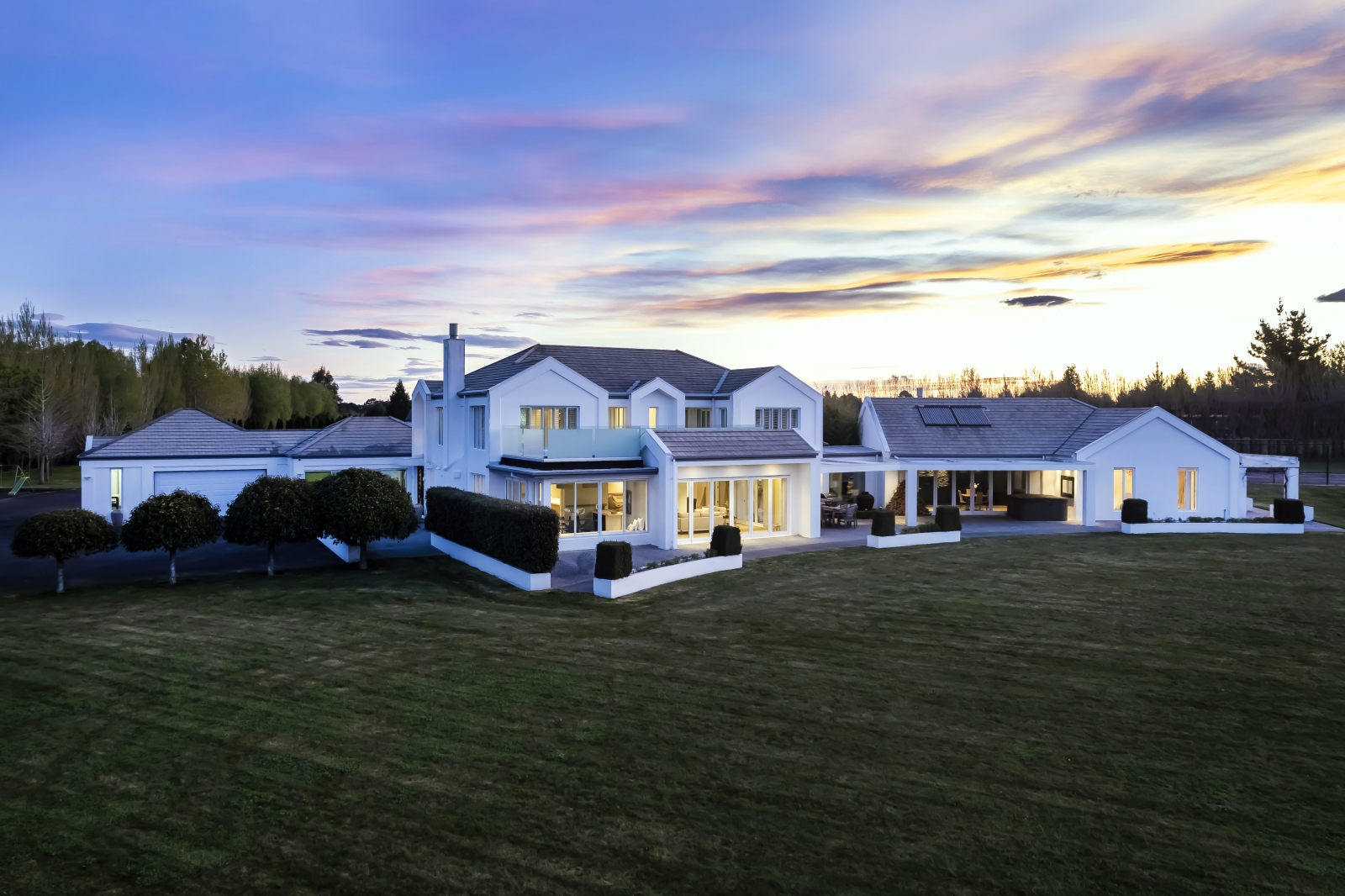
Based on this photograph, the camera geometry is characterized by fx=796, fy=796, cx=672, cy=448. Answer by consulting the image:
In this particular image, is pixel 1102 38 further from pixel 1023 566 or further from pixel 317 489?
pixel 317 489

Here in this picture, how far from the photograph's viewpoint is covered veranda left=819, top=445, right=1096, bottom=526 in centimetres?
3594

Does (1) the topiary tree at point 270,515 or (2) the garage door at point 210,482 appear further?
(2) the garage door at point 210,482

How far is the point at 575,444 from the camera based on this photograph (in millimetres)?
29375

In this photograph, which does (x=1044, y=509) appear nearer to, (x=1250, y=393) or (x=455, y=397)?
(x=455, y=397)

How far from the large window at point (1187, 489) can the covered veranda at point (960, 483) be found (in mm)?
4334

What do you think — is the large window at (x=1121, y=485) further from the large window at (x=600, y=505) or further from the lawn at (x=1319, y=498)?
the large window at (x=600, y=505)

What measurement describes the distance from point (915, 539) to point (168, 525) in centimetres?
2519

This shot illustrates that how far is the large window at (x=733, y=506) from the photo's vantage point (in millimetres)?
30469

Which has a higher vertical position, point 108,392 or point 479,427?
point 108,392

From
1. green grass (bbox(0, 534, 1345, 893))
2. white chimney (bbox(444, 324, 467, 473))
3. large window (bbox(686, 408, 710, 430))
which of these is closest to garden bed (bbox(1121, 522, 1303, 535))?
green grass (bbox(0, 534, 1345, 893))

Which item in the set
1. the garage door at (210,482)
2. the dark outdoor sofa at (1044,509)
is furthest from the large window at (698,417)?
the garage door at (210,482)

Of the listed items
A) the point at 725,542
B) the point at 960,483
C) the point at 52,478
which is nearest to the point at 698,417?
the point at 725,542

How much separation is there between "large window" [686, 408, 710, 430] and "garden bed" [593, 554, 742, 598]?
11626 millimetres

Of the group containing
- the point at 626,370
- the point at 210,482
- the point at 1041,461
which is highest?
the point at 626,370
